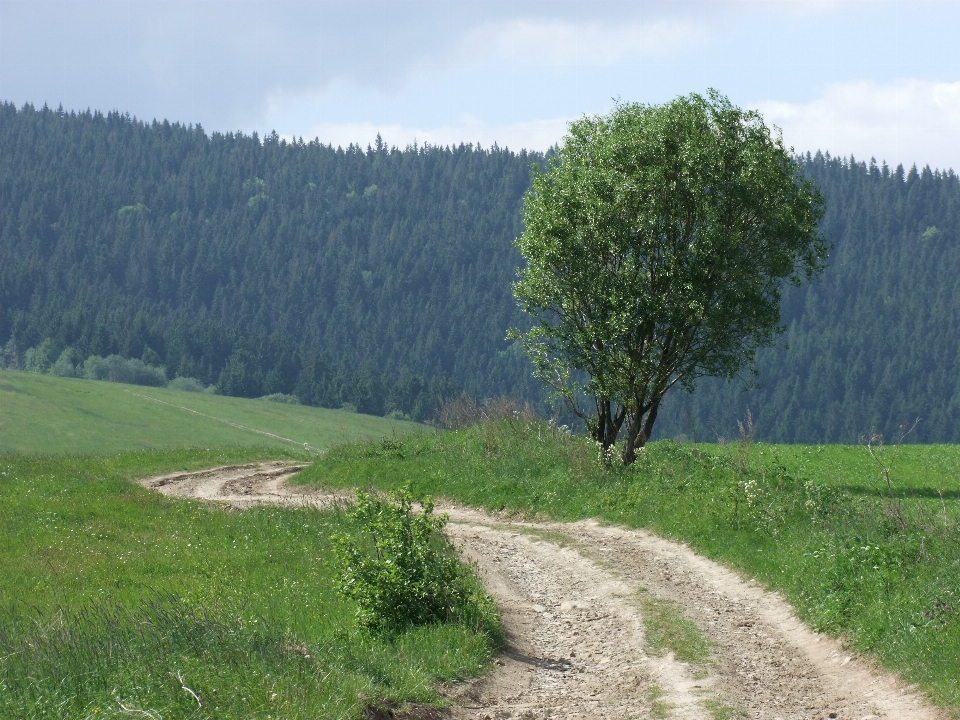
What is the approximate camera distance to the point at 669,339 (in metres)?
28.1

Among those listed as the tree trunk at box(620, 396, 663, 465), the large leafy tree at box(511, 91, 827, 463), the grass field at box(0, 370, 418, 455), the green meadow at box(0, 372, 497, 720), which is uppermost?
the large leafy tree at box(511, 91, 827, 463)

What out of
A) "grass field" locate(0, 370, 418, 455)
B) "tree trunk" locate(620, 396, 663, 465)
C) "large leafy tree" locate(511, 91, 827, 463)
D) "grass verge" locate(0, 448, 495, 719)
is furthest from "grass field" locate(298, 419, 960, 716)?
"grass field" locate(0, 370, 418, 455)

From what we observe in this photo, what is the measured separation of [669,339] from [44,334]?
17726 cm

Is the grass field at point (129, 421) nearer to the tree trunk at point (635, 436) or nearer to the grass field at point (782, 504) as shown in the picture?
the grass field at point (782, 504)

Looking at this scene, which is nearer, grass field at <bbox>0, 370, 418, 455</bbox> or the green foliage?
the green foliage

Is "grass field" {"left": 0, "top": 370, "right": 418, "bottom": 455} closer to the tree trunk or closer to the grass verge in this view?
the tree trunk

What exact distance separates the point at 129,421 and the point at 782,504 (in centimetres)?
6505

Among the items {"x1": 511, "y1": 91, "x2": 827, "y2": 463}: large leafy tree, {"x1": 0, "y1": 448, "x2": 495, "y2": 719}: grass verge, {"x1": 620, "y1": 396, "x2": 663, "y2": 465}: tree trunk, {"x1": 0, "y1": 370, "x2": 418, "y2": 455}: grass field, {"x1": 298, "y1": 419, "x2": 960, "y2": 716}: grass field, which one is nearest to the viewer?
{"x1": 0, "y1": 448, "x2": 495, "y2": 719}: grass verge

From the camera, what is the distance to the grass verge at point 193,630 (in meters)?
9.21

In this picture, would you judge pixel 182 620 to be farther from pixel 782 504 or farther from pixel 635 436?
pixel 635 436

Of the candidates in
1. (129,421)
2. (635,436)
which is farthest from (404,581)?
(129,421)

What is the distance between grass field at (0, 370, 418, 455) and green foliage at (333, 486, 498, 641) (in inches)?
1439

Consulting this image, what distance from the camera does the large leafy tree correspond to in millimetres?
27281

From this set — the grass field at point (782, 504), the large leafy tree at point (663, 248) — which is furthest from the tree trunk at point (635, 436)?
the grass field at point (782, 504)
